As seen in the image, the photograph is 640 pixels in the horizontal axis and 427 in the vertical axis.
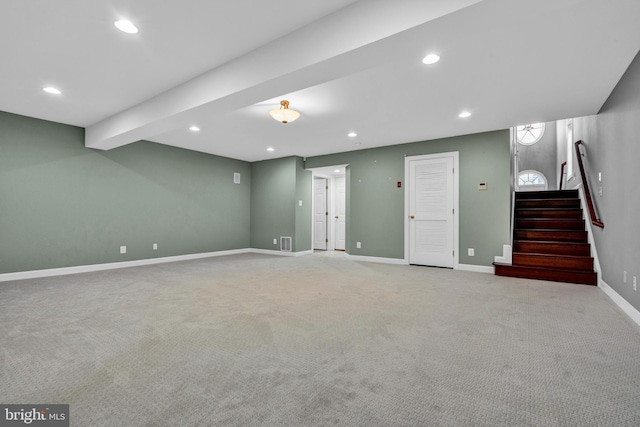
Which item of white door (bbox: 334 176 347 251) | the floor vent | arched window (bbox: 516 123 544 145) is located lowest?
the floor vent

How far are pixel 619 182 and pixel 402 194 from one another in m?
3.31

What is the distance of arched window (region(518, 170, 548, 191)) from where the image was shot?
1022 cm

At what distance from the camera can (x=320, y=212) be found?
896cm

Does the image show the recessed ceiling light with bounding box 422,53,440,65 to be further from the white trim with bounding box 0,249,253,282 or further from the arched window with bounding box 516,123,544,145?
the arched window with bounding box 516,123,544,145

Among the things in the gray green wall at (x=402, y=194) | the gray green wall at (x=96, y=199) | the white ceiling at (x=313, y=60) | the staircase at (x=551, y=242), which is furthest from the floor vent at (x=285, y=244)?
the staircase at (x=551, y=242)

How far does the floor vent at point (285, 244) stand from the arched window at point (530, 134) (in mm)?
8909

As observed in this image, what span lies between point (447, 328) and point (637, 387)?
1.13m

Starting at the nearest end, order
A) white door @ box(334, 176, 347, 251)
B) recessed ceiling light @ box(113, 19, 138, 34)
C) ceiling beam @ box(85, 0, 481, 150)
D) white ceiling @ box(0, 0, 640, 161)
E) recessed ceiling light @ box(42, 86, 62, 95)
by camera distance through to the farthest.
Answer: ceiling beam @ box(85, 0, 481, 150), white ceiling @ box(0, 0, 640, 161), recessed ceiling light @ box(113, 19, 138, 34), recessed ceiling light @ box(42, 86, 62, 95), white door @ box(334, 176, 347, 251)

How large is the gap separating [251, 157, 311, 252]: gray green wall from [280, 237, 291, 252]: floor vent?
11 cm

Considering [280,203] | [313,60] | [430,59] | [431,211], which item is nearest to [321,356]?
[313,60]

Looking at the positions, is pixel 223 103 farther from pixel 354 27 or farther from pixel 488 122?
pixel 488 122

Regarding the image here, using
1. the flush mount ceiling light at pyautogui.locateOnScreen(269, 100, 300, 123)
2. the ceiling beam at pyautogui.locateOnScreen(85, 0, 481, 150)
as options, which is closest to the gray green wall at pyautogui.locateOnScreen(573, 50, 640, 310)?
the ceiling beam at pyautogui.locateOnScreen(85, 0, 481, 150)

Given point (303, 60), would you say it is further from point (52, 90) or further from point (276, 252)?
point (276, 252)

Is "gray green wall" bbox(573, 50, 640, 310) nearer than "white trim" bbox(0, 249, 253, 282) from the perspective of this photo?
Yes
